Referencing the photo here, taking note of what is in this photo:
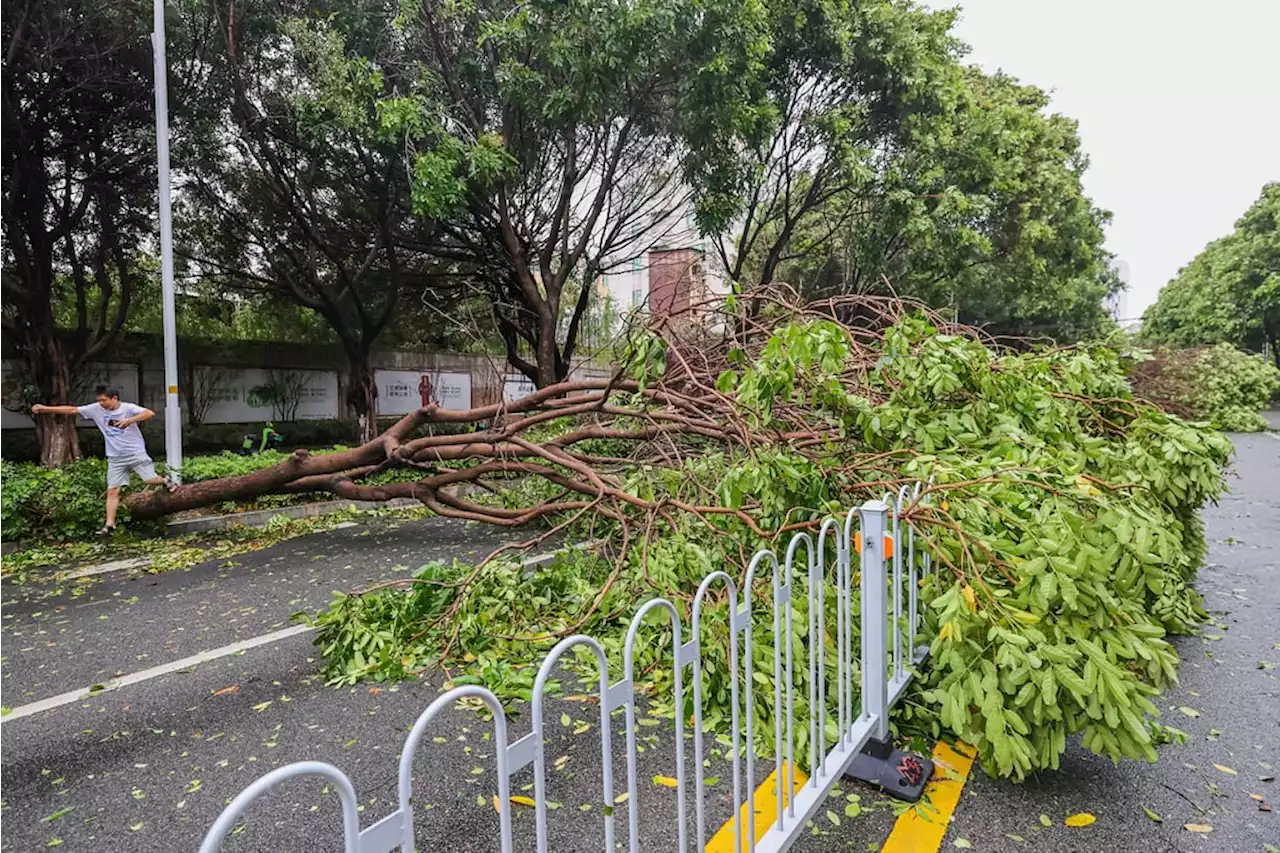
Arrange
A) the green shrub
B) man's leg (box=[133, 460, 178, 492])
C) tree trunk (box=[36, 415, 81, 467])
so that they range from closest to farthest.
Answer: the green shrub, man's leg (box=[133, 460, 178, 492]), tree trunk (box=[36, 415, 81, 467])

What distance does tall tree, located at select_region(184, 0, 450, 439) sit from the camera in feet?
28.3

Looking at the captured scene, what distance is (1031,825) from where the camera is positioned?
229 cm

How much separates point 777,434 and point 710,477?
59 centimetres

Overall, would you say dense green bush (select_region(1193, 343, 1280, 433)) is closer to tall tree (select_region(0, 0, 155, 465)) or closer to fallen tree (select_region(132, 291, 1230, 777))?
fallen tree (select_region(132, 291, 1230, 777))

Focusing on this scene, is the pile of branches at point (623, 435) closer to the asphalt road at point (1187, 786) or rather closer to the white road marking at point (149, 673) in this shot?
the asphalt road at point (1187, 786)

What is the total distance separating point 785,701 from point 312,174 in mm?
11298

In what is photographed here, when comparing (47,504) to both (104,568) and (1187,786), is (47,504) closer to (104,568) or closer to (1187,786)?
(104,568)

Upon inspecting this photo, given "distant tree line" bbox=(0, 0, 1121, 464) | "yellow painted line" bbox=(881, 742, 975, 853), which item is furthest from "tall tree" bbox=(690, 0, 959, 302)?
"yellow painted line" bbox=(881, 742, 975, 853)

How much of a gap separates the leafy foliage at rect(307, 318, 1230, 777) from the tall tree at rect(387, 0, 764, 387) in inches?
214

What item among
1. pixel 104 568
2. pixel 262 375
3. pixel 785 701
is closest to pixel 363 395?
pixel 262 375

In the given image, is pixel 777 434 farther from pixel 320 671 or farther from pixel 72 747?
pixel 72 747

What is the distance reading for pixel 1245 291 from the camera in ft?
93.9

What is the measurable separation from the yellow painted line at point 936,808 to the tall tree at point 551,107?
7.79 meters

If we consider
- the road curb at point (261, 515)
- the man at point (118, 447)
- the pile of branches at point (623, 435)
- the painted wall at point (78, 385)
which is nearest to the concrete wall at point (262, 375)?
the painted wall at point (78, 385)
